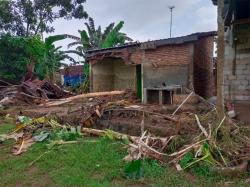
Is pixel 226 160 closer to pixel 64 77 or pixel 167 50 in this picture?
pixel 167 50

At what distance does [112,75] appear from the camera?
816 inches

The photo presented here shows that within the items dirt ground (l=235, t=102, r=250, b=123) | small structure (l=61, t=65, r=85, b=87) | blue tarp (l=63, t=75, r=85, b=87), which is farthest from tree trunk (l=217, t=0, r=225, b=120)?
small structure (l=61, t=65, r=85, b=87)

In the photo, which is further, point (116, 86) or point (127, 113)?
point (116, 86)

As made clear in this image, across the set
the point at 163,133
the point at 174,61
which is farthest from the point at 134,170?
the point at 174,61

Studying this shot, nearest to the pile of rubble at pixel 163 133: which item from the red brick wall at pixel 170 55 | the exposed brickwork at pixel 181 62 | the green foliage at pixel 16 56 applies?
the exposed brickwork at pixel 181 62

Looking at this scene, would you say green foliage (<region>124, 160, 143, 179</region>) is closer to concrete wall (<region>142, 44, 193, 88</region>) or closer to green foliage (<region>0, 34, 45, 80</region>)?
concrete wall (<region>142, 44, 193, 88</region>)

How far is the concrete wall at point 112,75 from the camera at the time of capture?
19562mm

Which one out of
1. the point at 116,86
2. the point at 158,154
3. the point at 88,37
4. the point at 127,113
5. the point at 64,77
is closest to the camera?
the point at 158,154

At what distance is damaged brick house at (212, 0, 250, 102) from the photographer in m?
10.1

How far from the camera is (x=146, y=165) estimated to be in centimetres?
626

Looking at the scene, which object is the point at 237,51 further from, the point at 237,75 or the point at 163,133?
the point at 163,133

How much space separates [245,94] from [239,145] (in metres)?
4.11

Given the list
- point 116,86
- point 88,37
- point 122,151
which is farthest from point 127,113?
point 88,37

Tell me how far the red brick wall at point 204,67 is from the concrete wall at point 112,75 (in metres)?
4.57
